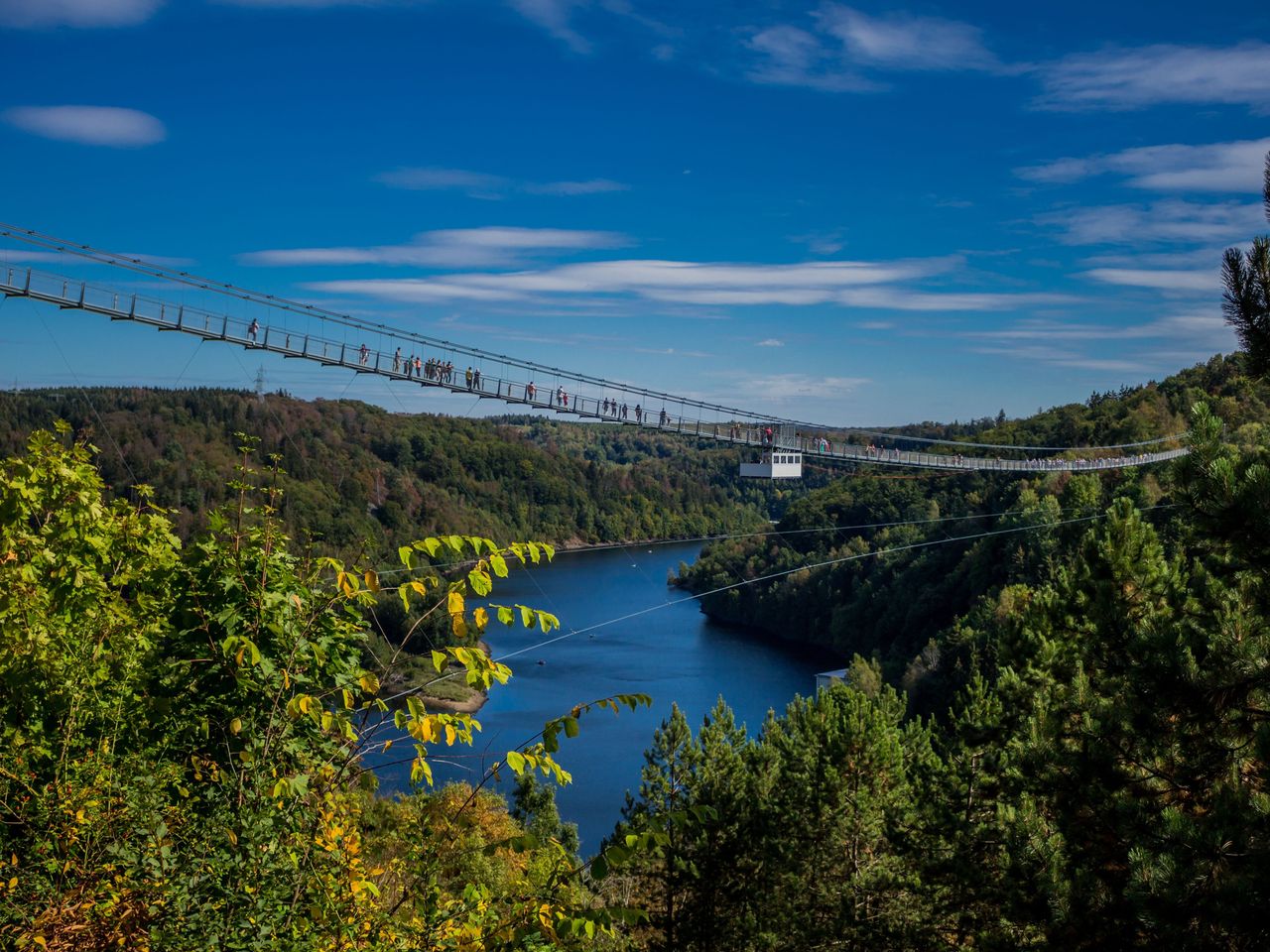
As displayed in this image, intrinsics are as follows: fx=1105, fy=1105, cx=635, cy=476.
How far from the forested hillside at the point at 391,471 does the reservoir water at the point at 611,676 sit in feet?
12.6

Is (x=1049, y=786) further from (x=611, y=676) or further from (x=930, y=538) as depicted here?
(x=930, y=538)

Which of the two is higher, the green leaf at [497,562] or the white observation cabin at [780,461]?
the white observation cabin at [780,461]

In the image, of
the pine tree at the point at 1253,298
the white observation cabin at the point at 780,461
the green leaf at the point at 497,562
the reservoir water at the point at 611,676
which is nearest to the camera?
the green leaf at the point at 497,562

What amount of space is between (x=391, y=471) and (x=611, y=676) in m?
13.5

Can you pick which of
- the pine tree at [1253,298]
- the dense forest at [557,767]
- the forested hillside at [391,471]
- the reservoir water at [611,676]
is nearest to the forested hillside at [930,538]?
the reservoir water at [611,676]

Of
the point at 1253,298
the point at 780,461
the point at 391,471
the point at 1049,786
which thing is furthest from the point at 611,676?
the point at 1253,298

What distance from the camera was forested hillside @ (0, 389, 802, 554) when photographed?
25312 mm

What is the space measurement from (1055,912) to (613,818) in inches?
736

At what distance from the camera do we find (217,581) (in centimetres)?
338

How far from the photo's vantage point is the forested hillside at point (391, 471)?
25.3 metres

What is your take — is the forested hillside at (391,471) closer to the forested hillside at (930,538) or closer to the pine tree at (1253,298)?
the forested hillside at (930,538)

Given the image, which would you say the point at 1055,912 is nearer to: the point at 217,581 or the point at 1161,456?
the point at 217,581

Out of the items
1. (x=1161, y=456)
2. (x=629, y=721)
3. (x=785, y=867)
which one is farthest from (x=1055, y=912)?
(x=1161, y=456)

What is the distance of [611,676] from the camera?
34.7 metres
